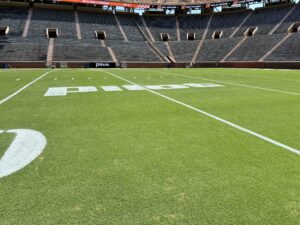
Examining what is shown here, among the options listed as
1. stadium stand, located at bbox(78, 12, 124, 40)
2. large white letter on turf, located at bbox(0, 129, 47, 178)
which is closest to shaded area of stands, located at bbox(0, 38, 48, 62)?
stadium stand, located at bbox(78, 12, 124, 40)

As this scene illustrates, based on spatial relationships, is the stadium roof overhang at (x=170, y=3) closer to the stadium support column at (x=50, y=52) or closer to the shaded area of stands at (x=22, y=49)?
the stadium support column at (x=50, y=52)

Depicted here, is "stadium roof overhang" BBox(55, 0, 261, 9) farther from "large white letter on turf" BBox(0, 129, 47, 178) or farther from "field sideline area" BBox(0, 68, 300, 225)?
"large white letter on turf" BBox(0, 129, 47, 178)

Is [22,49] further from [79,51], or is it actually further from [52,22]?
[52,22]

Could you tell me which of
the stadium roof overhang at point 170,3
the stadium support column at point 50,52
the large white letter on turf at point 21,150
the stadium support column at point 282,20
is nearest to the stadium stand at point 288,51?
the stadium support column at point 282,20

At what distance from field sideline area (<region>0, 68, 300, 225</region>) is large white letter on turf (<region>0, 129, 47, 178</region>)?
0.02 meters

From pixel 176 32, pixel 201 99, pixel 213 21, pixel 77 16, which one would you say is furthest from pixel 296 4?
pixel 201 99

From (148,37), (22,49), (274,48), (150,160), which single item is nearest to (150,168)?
(150,160)

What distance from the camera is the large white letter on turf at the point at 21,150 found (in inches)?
163

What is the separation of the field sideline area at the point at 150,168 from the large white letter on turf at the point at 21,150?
0.05ft

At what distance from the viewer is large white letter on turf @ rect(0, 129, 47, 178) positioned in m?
4.15

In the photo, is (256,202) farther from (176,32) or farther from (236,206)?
(176,32)

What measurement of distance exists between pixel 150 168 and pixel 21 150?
2.27 metres

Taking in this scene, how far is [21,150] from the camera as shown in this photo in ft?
15.8

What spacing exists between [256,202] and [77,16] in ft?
230
